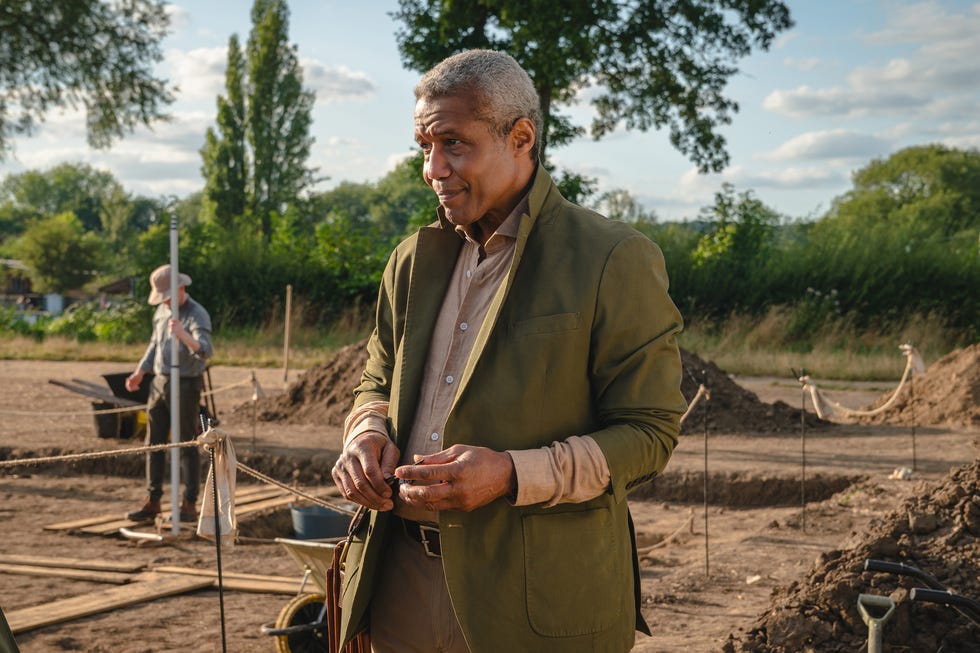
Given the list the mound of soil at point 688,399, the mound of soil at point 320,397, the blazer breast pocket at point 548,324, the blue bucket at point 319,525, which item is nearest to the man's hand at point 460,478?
the blazer breast pocket at point 548,324

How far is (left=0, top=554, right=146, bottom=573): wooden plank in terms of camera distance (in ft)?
23.9

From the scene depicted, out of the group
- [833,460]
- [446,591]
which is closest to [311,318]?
[833,460]

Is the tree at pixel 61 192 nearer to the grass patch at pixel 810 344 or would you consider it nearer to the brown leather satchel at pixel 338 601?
the grass patch at pixel 810 344

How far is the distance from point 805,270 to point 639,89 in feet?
22.8

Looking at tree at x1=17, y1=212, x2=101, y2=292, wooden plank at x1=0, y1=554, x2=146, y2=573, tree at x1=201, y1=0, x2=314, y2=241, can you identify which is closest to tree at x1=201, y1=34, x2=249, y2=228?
tree at x1=201, y1=0, x2=314, y2=241

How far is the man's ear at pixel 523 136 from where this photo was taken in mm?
2033

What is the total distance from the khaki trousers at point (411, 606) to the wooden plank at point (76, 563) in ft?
18.5

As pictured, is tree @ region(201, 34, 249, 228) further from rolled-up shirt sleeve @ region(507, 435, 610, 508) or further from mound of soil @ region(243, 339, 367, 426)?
rolled-up shirt sleeve @ region(507, 435, 610, 508)

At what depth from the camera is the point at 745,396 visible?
560 inches

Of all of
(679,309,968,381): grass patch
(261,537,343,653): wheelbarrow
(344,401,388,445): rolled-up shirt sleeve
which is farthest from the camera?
(679,309,968,381): grass patch

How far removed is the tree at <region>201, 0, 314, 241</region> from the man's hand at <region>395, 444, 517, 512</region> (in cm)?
4760

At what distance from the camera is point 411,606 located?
212cm

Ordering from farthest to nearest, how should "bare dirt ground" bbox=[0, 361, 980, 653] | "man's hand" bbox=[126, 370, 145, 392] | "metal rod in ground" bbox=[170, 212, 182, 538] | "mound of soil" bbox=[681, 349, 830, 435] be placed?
"mound of soil" bbox=[681, 349, 830, 435] → "man's hand" bbox=[126, 370, 145, 392] → "metal rod in ground" bbox=[170, 212, 182, 538] → "bare dirt ground" bbox=[0, 361, 980, 653]

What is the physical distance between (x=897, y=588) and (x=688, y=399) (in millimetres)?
9900
